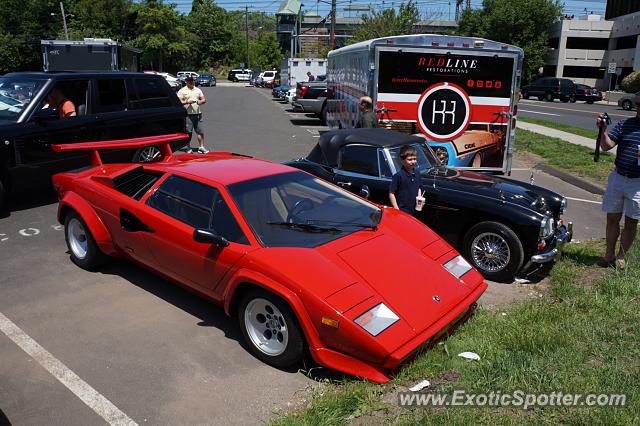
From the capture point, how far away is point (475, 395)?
11.4ft

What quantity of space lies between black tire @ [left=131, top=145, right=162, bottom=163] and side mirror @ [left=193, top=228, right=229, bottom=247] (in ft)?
17.4

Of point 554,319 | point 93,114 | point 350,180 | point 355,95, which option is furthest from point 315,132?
point 554,319

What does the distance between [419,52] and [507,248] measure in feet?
15.7

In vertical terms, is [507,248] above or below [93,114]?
below

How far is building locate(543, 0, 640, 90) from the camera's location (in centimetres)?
5888

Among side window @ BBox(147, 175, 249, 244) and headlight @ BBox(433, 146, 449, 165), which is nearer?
side window @ BBox(147, 175, 249, 244)

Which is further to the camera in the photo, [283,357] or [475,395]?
[283,357]

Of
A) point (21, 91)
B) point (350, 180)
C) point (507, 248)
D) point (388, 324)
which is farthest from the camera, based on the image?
point (21, 91)

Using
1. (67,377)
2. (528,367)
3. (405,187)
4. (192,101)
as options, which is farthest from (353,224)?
(192,101)

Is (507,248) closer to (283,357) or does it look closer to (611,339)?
(611,339)

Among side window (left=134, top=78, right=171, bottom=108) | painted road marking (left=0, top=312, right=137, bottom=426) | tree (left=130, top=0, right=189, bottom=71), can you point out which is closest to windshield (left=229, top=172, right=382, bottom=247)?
painted road marking (left=0, top=312, right=137, bottom=426)

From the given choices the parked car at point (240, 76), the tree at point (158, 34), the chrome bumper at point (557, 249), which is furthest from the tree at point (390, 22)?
the tree at point (158, 34)

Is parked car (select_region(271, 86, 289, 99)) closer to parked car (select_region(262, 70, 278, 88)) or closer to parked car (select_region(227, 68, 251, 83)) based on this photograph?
parked car (select_region(262, 70, 278, 88))

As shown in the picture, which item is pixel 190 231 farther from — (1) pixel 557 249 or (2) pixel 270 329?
(1) pixel 557 249
